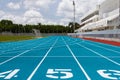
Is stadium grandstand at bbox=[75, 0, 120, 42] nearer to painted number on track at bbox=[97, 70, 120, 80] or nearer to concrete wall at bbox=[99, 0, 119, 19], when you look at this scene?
concrete wall at bbox=[99, 0, 119, 19]

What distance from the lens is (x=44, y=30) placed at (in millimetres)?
174125

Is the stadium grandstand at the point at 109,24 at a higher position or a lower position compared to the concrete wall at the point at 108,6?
lower

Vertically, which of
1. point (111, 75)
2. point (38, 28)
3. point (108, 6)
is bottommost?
point (38, 28)

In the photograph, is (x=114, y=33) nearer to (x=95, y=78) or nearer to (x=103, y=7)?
(x=95, y=78)

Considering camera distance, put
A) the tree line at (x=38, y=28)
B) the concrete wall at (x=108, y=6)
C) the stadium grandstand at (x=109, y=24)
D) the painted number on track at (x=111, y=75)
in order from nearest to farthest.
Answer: the painted number on track at (x=111, y=75) → the stadium grandstand at (x=109, y=24) → the concrete wall at (x=108, y=6) → the tree line at (x=38, y=28)

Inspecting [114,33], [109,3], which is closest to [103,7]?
[109,3]

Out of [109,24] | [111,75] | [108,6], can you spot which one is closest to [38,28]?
[108,6]

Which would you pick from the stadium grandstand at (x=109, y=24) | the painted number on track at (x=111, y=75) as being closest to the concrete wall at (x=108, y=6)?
the stadium grandstand at (x=109, y=24)

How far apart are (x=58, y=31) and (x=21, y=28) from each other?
22411 mm

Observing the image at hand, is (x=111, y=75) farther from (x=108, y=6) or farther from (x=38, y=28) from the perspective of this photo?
Result: (x=38, y=28)

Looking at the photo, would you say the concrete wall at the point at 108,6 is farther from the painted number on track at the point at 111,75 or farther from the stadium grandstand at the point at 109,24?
the painted number on track at the point at 111,75

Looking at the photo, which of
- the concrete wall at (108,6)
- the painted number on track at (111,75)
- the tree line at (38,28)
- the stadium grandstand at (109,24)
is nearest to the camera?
the painted number on track at (111,75)

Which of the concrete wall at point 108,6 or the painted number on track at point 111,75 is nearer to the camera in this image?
the painted number on track at point 111,75

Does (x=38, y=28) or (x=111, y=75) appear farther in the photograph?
(x=38, y=28)
